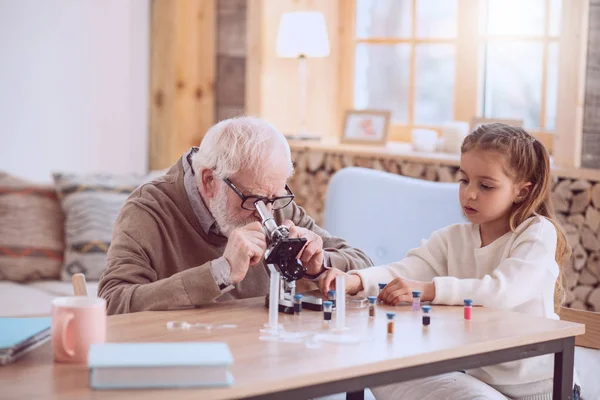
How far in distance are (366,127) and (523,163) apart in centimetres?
239

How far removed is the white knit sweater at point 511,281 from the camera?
2.06m

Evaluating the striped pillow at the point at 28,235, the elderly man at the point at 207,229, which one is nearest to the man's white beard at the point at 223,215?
the elderly man at the point at 207,229

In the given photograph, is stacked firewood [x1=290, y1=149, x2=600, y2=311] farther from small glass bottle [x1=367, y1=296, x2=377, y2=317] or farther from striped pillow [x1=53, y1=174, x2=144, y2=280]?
small glass bottle [x1=367, y1=296, x2=377, y2=317]

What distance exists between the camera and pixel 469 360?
1708mm

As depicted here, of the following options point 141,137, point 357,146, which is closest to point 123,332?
point 357,146

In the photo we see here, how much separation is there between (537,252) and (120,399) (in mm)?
1125

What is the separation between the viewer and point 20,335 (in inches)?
62.2

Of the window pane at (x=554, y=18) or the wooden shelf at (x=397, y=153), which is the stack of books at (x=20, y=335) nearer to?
the wooden shelf at (x=397, y=153)

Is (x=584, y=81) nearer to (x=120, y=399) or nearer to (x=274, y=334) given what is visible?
(x=274, y=334)

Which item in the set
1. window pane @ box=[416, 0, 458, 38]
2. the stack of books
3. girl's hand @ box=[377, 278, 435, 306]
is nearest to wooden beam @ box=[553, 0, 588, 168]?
window pane @ box=[416, 0, 458, 38]

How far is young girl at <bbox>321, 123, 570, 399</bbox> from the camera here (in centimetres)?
206

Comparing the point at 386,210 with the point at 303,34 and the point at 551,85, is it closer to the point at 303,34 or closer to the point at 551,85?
the point at 551,85

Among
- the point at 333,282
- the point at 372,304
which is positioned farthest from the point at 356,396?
the point at 372,304

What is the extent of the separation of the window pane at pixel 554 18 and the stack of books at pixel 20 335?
3.07 meters
